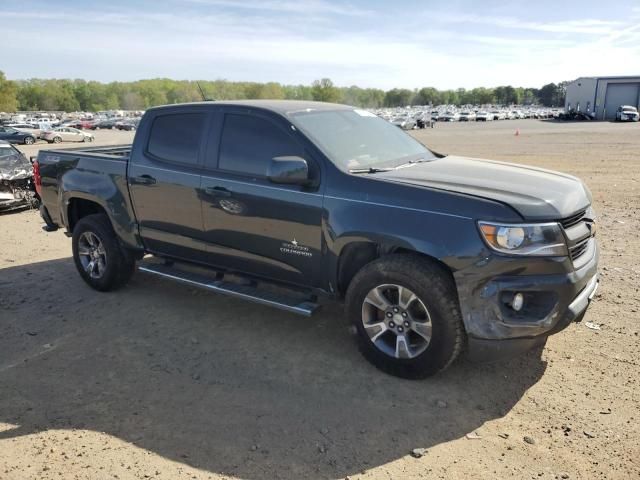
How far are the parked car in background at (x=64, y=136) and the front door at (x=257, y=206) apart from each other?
141ft

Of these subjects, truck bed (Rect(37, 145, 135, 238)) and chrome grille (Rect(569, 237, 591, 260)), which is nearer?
chrome grille (Rect(569, 237, 591, 260))

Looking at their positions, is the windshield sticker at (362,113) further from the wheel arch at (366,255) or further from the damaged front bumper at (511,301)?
the damaged front bumper at (511,301)

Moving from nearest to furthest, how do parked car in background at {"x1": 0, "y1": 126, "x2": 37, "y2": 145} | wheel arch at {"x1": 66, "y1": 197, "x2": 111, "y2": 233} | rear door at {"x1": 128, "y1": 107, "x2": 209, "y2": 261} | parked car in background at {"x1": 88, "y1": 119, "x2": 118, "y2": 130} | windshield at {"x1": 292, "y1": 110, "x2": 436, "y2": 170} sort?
windshield at {"x1": 292, "y1": 110, "x2": 436, "y2": 170}
rear door at {"x1": 128, "y1": 107, "x2": 209, "y2": 261}
wheel arch at {"x1": 66, "y1": 197, "x2": 111, "y2": 233}
parked car in background at {"x1": 0, "y1": 126, "x2": 37, "y2": 145}
parked car in background at {"x1": 88, "y1": 119, "x2": 118, "y2": 130}

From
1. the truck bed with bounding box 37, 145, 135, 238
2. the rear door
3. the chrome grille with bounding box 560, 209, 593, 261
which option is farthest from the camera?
the truck bed with bounding box 37, 145, 135, 238

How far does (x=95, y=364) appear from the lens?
4.29 m

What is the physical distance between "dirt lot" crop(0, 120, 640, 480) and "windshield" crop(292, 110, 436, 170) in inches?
61.3

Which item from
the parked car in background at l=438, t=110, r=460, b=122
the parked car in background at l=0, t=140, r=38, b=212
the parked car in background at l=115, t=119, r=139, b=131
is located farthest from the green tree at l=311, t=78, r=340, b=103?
the parked car in background at l=0, t=140, r=38, b=212

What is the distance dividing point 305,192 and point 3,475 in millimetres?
2609

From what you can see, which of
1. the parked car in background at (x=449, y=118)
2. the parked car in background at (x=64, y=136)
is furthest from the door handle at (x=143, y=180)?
the parked car in background at (x=449, y=118)

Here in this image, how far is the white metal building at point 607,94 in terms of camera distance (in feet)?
259

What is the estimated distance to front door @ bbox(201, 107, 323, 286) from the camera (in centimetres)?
419

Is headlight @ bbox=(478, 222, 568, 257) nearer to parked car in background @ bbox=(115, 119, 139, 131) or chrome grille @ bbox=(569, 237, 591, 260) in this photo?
chrome grille @ bbox=(569, 237, 591, 260)

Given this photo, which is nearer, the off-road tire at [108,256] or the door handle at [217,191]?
the door handle at [217,191]

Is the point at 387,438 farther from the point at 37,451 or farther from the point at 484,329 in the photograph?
the point at 37,451
